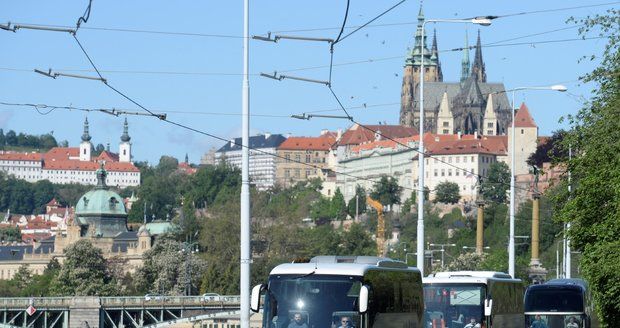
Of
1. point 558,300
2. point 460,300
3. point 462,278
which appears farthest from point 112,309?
point 460,300

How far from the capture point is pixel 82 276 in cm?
12731

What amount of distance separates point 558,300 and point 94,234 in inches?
5520

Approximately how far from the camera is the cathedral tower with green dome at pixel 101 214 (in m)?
185

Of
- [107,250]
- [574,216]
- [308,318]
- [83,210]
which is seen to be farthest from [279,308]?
[83,210]

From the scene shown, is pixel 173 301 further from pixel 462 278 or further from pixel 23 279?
pixel 462 278

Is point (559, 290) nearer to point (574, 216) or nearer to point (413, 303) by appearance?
point (574, 216)

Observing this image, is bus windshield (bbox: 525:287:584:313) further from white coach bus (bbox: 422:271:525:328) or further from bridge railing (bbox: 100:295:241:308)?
bridge railing (bbox: 100:295:241:308)

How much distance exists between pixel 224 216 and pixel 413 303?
83.3 metres

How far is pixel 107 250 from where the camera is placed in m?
174

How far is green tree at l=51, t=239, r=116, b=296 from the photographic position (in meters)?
123

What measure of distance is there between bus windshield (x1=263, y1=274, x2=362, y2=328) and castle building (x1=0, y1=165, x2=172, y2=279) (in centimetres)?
14393

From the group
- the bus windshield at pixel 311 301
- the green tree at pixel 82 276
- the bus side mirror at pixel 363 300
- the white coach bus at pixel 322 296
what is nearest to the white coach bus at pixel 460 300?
the white coach bus at pixel 322 296

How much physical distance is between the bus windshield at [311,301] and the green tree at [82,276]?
313ft

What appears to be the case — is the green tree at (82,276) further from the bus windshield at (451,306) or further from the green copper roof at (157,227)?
the bus windshield at (451,306)
